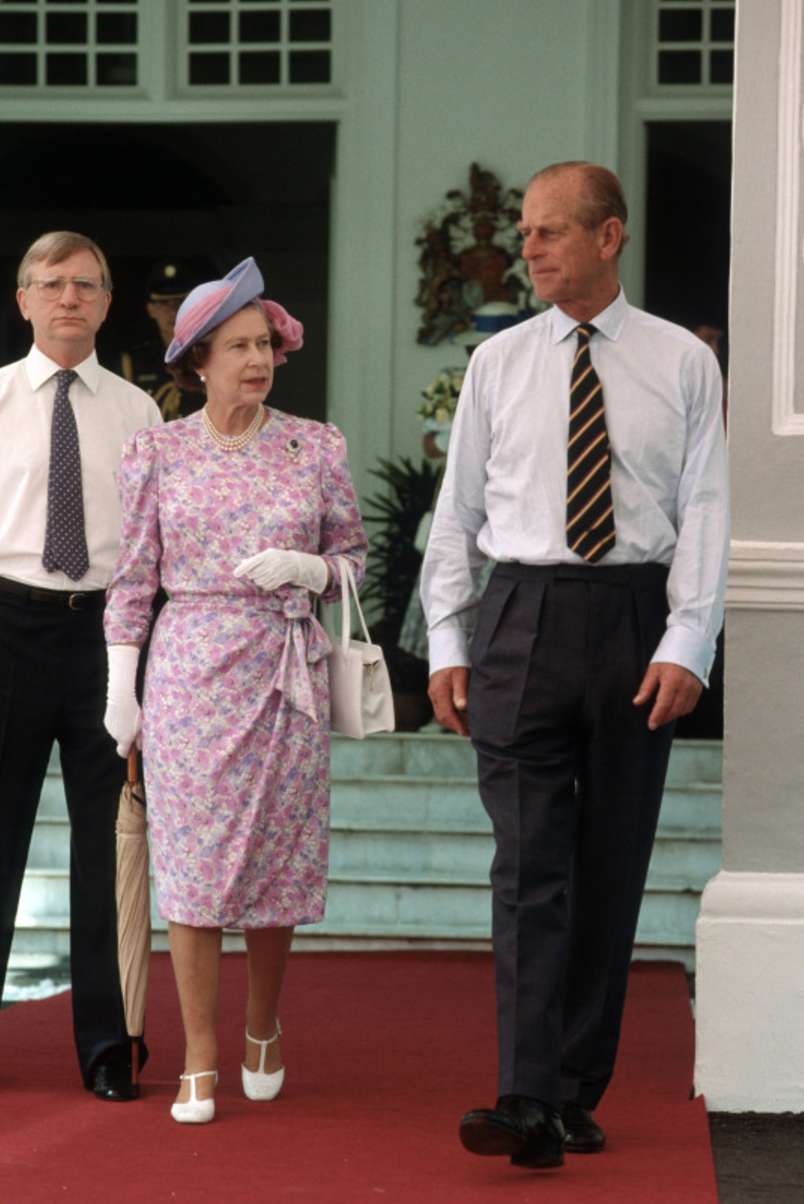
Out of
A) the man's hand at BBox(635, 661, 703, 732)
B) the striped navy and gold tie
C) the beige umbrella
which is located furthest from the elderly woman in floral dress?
the man's hand at BBox(635, 661, 703, 732)

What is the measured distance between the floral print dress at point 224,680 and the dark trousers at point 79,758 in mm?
258

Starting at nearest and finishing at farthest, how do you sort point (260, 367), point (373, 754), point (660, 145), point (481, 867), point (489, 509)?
→ point (489, 509) → point (260, 367) → point (481, 867) → point (373, 754) → point (660, 145)

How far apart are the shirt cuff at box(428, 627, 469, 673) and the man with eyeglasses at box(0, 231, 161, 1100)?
87 cm

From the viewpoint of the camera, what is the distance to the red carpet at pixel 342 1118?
3471 mm

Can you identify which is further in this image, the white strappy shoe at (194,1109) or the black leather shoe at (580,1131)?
the white strappy shoe at (194,1109)

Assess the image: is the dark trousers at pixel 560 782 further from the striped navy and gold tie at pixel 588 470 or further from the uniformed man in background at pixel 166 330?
the uniformed man in background at pixel 166 330

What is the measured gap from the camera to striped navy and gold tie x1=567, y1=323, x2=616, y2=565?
11.9ft

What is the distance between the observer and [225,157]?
Answer: 11195 mm

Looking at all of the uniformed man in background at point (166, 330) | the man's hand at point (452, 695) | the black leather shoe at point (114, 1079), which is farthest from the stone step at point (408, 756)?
the man's hand at point (452, 695)

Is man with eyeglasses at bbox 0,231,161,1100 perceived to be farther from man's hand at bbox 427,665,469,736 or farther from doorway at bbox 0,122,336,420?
doorway at bbox 0,122,336,420

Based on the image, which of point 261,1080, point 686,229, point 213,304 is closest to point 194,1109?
point 261,1080

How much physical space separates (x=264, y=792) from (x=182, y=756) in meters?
0.19

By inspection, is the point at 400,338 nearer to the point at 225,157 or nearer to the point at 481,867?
the point at 225,157

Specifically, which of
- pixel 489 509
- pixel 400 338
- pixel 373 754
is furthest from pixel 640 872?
pixel 400 338
